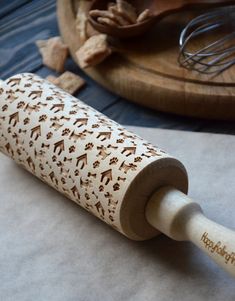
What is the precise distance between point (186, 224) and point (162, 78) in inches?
11.2

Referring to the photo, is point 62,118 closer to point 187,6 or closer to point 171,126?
point 171,126

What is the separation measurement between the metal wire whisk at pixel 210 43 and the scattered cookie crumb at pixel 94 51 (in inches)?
4.3

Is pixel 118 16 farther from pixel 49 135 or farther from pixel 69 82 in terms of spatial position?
pixel 49 135

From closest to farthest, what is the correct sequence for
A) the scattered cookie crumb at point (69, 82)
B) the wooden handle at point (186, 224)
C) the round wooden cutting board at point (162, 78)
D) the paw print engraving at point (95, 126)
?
the wooden handle at point (186, 224) < the paw print engraving at point (95, 126) < the round wooden cutting board at point (162, 78) < the scattered cookie crumb at point (69, 82)

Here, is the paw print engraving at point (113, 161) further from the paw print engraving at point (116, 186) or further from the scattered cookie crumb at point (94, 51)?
the scattered cookie crumb at point (94, 51)

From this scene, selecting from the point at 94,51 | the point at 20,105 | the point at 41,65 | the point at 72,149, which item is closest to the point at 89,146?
the point at 72,149

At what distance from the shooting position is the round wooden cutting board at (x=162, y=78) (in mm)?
792

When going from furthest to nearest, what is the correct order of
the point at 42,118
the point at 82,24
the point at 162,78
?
the point at 82,24, the point at 162,78, the point at 42,118

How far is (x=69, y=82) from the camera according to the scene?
929 mm

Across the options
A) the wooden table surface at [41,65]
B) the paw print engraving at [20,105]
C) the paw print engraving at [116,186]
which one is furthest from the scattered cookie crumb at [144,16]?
the paw print engraving at [116,186]

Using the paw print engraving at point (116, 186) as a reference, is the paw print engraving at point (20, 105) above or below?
above

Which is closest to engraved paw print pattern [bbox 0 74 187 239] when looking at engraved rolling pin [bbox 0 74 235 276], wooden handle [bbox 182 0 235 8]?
engraved rolling pin [bbox 0 74 235 276]

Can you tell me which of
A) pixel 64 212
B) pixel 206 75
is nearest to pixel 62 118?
pixel 64 212

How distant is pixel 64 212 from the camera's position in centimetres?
73
